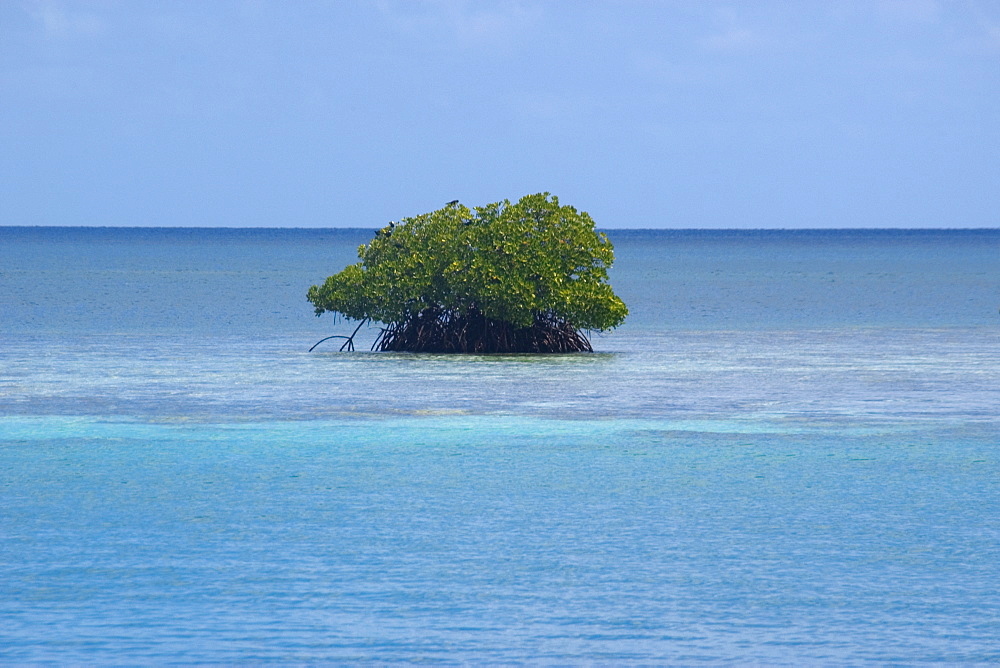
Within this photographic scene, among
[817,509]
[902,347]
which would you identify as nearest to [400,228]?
[902,347]

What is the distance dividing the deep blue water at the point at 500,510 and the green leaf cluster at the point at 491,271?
124cm

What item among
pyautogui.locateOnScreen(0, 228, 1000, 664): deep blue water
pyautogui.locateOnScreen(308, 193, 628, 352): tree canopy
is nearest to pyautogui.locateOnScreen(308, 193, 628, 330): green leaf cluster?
pyautogui.locateOnScreen(308, 193, 628, 352): tree canopy

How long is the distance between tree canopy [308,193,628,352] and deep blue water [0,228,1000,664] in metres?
1.23

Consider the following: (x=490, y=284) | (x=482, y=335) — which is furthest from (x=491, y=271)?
(x=482, y=335)

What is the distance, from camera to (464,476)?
12.6 meters

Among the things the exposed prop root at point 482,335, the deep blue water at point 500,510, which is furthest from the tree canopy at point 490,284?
the deep blue water at point 500,510

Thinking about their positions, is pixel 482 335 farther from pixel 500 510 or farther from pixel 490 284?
pixel 500 510

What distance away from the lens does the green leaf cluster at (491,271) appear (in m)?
24.0

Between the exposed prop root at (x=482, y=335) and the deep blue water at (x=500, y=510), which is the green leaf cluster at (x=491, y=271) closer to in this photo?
the exposed prop root at (x=482, y=335)

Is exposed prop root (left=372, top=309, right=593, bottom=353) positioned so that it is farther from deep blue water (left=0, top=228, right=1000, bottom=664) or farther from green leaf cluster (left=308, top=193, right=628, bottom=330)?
deep blue water (left=0, top=228, right=1000, bottom=664)

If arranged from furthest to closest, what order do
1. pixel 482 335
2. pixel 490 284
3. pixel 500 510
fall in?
pixel 482 335, pixel 490 284, pixel 500 510

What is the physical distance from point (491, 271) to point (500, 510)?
12.9m

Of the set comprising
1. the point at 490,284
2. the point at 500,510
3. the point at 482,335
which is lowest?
the point at 500,510

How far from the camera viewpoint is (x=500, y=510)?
11.2 meters
